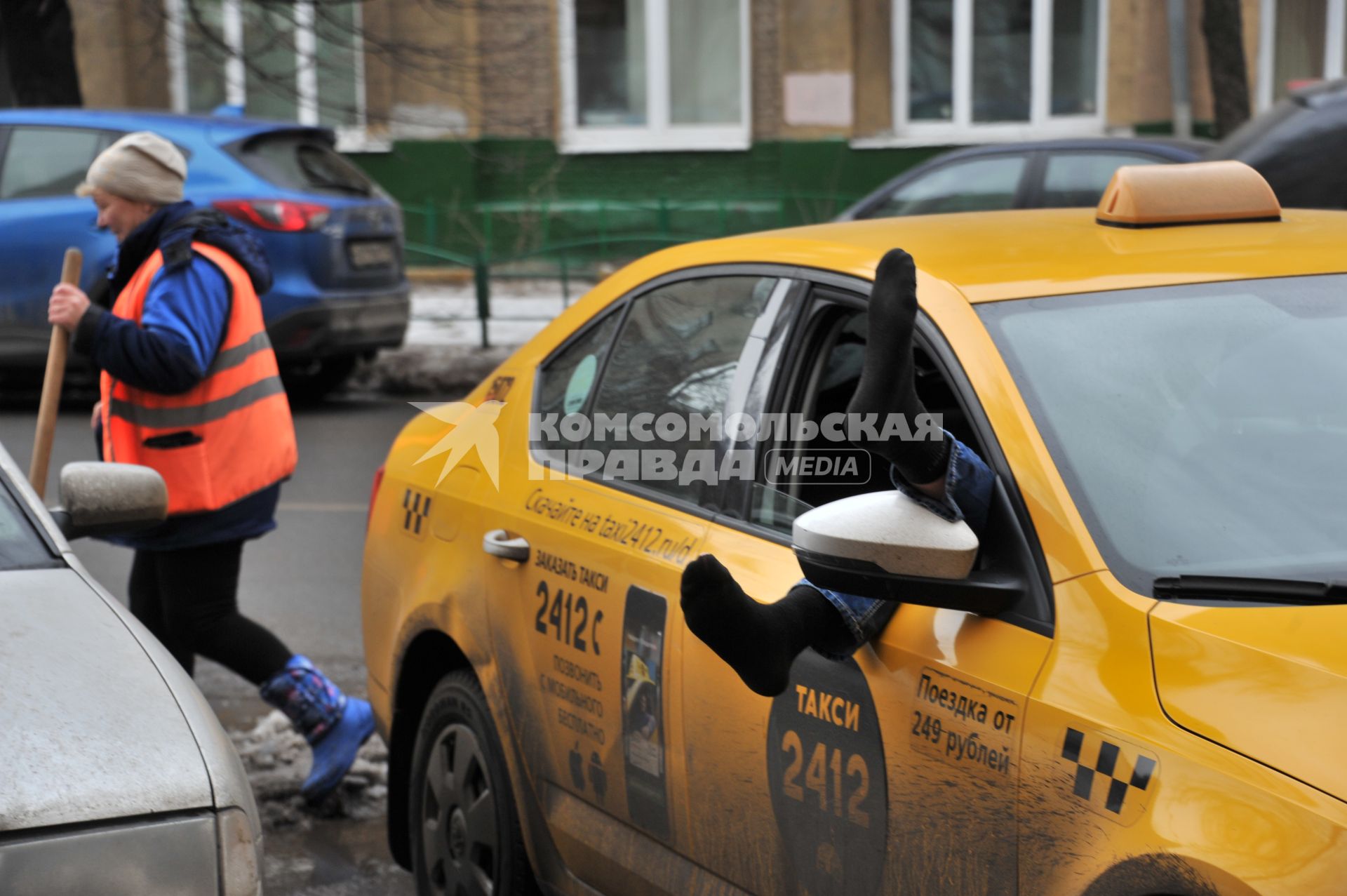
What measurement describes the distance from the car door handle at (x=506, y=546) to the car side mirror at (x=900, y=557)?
1.15 m

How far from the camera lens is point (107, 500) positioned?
10.6 feet

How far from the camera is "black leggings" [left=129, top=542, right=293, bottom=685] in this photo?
14.6ft

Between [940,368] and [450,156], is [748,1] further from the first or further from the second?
[940,368]

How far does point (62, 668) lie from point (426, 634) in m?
1.27

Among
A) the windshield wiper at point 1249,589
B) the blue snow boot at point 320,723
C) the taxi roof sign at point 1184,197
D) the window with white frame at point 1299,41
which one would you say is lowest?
the blue snow boot at point 320,723

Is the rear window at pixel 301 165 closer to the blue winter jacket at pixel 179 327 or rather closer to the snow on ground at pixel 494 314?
the snow on ground at pixel 494 314

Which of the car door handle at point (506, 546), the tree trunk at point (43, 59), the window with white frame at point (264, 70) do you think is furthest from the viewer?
Result: the window with white frame at point (264, 70)

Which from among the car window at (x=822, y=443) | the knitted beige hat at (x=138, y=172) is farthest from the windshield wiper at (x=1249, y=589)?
the knitted beige hat at (x=138, y=172)

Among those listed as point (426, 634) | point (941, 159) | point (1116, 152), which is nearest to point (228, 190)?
point (941, 159)

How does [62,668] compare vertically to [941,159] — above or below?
below

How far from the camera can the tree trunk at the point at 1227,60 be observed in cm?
1385

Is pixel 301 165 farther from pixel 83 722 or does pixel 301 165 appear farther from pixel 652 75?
pixel 83 722

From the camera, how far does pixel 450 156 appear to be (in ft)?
61.5

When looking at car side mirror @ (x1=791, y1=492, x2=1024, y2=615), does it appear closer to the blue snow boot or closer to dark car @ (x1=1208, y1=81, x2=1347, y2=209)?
the blue snow boot
